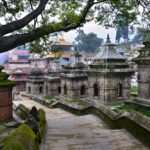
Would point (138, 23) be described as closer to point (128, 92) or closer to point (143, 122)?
point (143, 122)

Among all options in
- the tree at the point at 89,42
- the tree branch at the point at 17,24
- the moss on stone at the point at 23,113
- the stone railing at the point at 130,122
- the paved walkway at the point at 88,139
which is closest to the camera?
the paved walkway at the point at 88,139

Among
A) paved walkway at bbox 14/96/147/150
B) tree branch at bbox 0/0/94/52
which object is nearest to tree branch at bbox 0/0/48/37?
tree branch at bbox 0/0/94/52

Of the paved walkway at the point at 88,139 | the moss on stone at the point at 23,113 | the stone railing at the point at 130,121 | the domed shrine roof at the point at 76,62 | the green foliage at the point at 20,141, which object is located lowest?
the moss on stone at the point at 23,113

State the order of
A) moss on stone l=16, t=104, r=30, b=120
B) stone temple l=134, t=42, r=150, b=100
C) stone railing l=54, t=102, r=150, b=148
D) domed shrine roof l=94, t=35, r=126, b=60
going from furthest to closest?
domed shrine roof l=94, t=35, r=126, b=60 < stone temple l=134, t=42, r=150, b=100 < moss on stone l=16, t=104, r=30, b=120 < stone railing l=54, t=102, r=150, b=148

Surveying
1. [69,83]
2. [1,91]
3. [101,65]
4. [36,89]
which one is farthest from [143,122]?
[36,89]

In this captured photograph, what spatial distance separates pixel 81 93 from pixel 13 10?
25.9m

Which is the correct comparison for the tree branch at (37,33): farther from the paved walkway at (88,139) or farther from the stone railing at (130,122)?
the stone railing at (130,122)

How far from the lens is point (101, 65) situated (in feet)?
94.3

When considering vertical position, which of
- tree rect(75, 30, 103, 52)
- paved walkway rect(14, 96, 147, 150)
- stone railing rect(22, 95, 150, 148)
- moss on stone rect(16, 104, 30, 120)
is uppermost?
tree rect(75, 30, 103, 52)

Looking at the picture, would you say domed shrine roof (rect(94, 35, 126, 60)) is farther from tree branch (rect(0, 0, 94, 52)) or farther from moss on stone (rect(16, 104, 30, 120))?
tree branch (rect(0, 0, 94, 52))

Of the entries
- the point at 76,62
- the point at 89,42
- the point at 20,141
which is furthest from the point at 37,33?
the point at 89,42

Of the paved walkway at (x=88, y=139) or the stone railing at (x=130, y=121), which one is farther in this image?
the stone railing at (x=130, y=121)

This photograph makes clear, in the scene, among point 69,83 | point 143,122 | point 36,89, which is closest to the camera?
point 143,122

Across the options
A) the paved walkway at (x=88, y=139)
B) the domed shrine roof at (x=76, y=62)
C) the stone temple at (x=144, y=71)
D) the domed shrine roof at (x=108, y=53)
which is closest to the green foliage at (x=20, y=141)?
the paved walkway at (x=88, y=139)
